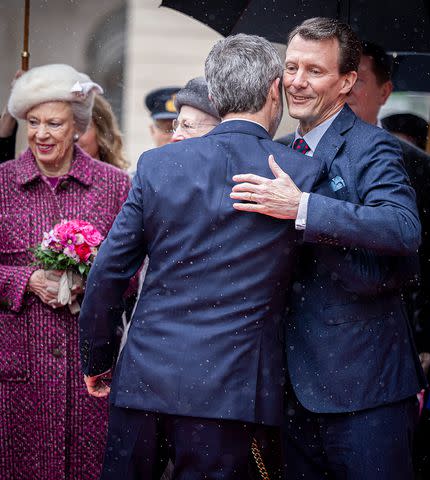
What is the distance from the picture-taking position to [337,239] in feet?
10.4

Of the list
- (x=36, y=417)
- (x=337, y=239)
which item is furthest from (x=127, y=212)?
(x=36, y=417)

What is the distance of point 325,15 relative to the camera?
14.8ft

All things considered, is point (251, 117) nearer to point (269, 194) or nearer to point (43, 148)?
point (269, 194)

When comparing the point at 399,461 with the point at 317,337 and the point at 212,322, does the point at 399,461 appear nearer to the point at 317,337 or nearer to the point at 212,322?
the point at 317,337

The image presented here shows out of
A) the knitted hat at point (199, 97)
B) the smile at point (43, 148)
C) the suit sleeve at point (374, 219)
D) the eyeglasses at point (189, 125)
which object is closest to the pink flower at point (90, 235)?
the smile at point (43, 148)

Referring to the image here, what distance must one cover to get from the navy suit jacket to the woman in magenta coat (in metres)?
1.43

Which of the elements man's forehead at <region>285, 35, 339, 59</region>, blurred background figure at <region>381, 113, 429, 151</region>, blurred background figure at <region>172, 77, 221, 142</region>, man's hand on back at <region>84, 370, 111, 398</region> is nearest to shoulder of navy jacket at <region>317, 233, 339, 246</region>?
man's forehead at <region>285, 35, 339, 59</region>

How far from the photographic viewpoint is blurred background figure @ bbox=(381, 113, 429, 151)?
7.10m

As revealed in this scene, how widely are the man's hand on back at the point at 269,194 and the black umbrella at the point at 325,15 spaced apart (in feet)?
5.00

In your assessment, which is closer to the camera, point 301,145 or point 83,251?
point 301,145

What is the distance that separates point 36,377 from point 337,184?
1.93m

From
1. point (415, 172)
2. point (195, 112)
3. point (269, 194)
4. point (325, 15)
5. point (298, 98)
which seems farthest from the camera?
point (415, 172)

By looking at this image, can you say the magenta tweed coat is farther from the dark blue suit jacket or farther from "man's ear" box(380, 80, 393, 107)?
"man's ear" box(380, 80, 393, 107)

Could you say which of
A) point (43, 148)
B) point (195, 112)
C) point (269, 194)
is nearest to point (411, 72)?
point (195, 112)
